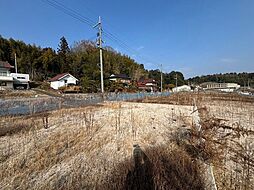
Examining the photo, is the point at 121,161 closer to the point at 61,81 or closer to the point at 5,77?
the point at 5,77

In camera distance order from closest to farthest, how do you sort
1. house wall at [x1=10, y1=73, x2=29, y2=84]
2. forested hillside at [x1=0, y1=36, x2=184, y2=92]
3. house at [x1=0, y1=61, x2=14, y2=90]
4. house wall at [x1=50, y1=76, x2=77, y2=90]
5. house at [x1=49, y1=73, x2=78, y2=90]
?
house at [x1=0, y1=61, x2=14, y2=90], house wall at [x1=10, y1=73, x2=29, y2=84], house wall at [x1=50, y1=76, x2=77, y2=90], house at [x1=49, y1=73, x2=78, y2=90], forested hillside at [x1=0, y1=36, x2=184, y2=92]

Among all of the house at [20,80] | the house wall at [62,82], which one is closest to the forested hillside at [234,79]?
the house wall at [62,82]

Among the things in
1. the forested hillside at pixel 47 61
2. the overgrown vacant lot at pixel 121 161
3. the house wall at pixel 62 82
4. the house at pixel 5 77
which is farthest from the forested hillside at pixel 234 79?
the overgrown vacant lot at pixel 121 161

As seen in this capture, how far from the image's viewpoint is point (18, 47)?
46344 millimetres

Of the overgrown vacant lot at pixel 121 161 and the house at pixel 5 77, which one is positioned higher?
the house at pixel 5 77

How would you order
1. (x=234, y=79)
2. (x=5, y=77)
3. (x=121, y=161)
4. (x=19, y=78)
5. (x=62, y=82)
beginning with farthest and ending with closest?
(x=234, y=79)
(x=62, y=82)
(x=19, y=78)
(x=5, y=77)
(x=121, y=161)

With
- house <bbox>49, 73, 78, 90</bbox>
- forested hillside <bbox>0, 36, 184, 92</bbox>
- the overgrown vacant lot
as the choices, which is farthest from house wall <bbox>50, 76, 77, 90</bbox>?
the overgrown vacant lot

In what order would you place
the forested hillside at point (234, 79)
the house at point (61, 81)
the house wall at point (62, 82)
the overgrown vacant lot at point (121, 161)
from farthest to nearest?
the forested hillside at point (234, 79), the house at point (61, 81), the house wall at point (62, 82), the overgrown vacant lot at point (121, 161)

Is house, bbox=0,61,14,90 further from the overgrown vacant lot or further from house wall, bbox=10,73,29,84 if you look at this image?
the overgrown vacant lot

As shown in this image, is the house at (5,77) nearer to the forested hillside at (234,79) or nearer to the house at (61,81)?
the house at (61,81)

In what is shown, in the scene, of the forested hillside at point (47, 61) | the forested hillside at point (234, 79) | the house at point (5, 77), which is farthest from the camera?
the forested hillside at point (234, 79)

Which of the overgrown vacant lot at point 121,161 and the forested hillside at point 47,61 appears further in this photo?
the forested hillside at point 47,61

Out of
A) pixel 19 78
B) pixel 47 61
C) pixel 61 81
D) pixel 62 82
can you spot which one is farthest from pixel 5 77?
pixel 47 61

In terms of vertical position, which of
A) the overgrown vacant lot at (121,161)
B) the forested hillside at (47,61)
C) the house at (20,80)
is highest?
the forested hillside at (47,61)
